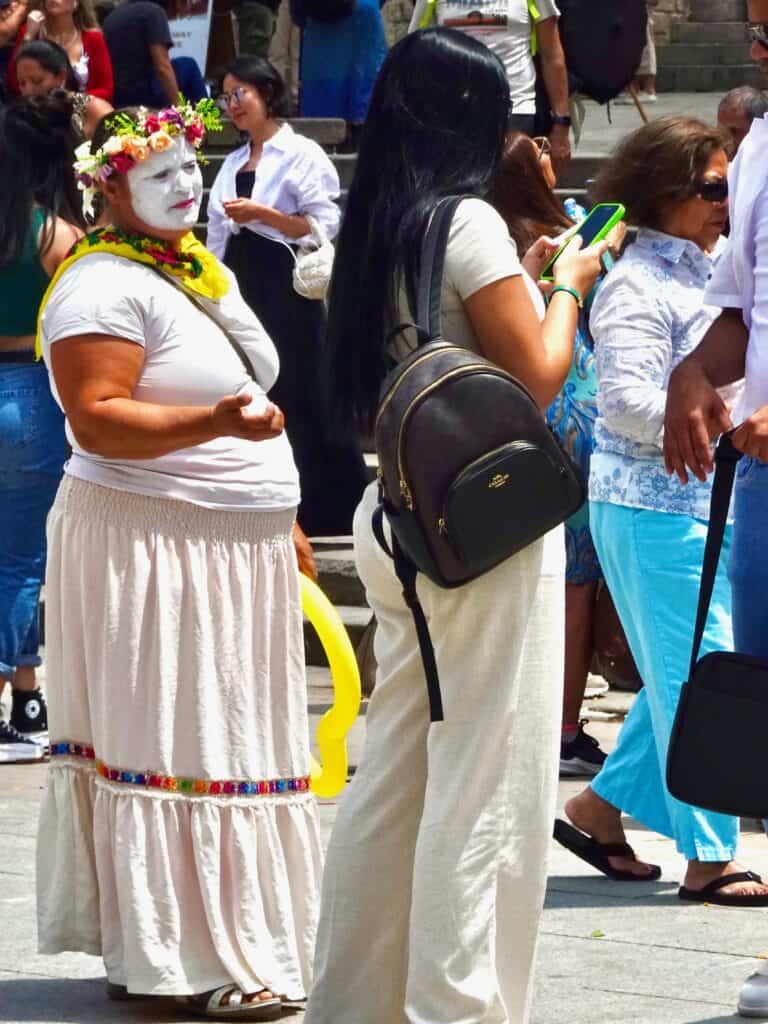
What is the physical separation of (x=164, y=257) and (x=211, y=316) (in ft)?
0.53

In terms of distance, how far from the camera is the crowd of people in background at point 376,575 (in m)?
3.66

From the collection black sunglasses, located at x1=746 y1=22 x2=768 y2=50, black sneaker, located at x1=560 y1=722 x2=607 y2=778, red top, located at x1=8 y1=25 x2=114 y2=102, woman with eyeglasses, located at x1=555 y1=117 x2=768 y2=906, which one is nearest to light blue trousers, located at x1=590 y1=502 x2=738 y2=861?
woman with eyeglasses, located at x1=555 y1=117 x2=768 y2=906

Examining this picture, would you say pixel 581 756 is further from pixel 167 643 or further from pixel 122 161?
pixel 122 161

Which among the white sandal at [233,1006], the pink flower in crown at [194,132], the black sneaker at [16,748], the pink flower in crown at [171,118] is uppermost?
the pink flower in crown at [171,118]

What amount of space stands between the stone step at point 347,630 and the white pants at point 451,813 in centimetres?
469

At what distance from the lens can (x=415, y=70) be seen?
3678 mm

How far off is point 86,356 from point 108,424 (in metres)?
0.16

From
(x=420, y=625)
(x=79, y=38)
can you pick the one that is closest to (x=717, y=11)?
(x=79, y=38)

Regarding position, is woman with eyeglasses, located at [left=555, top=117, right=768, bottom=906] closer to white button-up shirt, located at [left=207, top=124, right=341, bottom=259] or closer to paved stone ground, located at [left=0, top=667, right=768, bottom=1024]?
paved stone ground, located at [left=0, top=667, right=768, bottom=1024]

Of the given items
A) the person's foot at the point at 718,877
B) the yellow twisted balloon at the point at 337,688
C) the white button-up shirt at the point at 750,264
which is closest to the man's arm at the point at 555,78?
the yellow twisted balloon at the point at 337,688

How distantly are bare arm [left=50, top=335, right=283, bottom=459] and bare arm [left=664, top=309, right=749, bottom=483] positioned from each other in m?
0.89

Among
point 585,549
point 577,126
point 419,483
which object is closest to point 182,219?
point 419,483

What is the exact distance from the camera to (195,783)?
4492 millimetres

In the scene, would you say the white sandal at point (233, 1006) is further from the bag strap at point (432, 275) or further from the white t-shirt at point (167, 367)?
the bag strap at point (432, 275)
